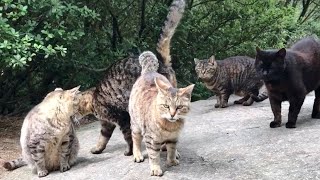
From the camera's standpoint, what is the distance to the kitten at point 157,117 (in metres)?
4.98

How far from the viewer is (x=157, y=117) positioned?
5102mm

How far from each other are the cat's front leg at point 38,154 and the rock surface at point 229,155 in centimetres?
13

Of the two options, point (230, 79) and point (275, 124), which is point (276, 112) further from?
point (230, 79)

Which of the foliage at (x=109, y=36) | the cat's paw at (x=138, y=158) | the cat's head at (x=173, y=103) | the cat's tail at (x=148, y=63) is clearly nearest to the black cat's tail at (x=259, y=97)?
the foliage at (x=109, y=36)

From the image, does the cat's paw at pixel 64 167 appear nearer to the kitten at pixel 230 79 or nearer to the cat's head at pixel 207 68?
the kitten at pixel 230 79

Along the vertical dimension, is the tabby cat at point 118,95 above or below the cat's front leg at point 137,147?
above

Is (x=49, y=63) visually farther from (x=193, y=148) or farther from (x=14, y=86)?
(x=193, y=148)

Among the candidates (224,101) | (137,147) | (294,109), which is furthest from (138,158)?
(224,101)

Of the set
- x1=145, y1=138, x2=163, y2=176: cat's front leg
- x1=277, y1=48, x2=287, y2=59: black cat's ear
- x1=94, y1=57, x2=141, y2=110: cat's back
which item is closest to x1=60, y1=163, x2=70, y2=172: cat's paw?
x1=94, y1=57, x2=141, y2=110: cat's back

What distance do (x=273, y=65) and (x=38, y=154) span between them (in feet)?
9.75

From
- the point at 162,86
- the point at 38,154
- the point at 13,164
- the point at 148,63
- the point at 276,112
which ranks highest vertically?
the point at 148,63

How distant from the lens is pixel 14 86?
9648 millimetres

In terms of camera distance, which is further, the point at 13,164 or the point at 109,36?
the point at 109,36

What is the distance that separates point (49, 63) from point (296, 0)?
10258 mm
